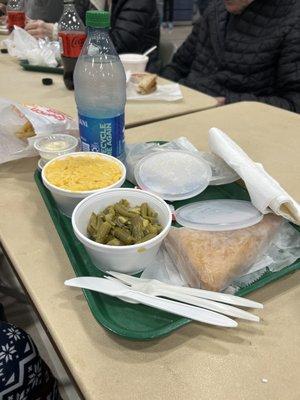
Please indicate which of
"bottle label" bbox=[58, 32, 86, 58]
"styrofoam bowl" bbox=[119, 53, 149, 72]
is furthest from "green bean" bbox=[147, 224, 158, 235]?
"styrofoam bowl" bbox=[119, 53, 149, 72]

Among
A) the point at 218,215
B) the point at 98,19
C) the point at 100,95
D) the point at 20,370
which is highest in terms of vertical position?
the point at 98,19

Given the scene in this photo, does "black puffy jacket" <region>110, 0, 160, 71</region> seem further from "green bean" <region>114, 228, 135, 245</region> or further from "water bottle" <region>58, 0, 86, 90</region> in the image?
"green bean" <region>114, 228, 135, 245</region>

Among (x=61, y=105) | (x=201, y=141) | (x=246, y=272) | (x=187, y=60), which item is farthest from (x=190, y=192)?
(x=187, y=60)

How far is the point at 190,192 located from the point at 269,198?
181 mm

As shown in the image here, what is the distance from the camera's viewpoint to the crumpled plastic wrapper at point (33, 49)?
1735mm

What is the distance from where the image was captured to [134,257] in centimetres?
60

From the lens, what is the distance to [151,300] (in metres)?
0.56

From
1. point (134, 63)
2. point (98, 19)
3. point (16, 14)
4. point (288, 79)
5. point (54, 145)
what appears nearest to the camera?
point (98, 19)

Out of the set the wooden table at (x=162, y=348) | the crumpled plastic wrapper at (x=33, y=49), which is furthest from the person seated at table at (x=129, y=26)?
the wooden table at (x=162, y=348)

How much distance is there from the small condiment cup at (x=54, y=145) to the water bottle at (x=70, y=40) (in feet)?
1.94

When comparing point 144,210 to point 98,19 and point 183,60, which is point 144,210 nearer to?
point 98,19

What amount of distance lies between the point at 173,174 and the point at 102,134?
0.59 feet

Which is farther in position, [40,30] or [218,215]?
[40,30]

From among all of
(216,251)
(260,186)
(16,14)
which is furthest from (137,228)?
(16,14)
